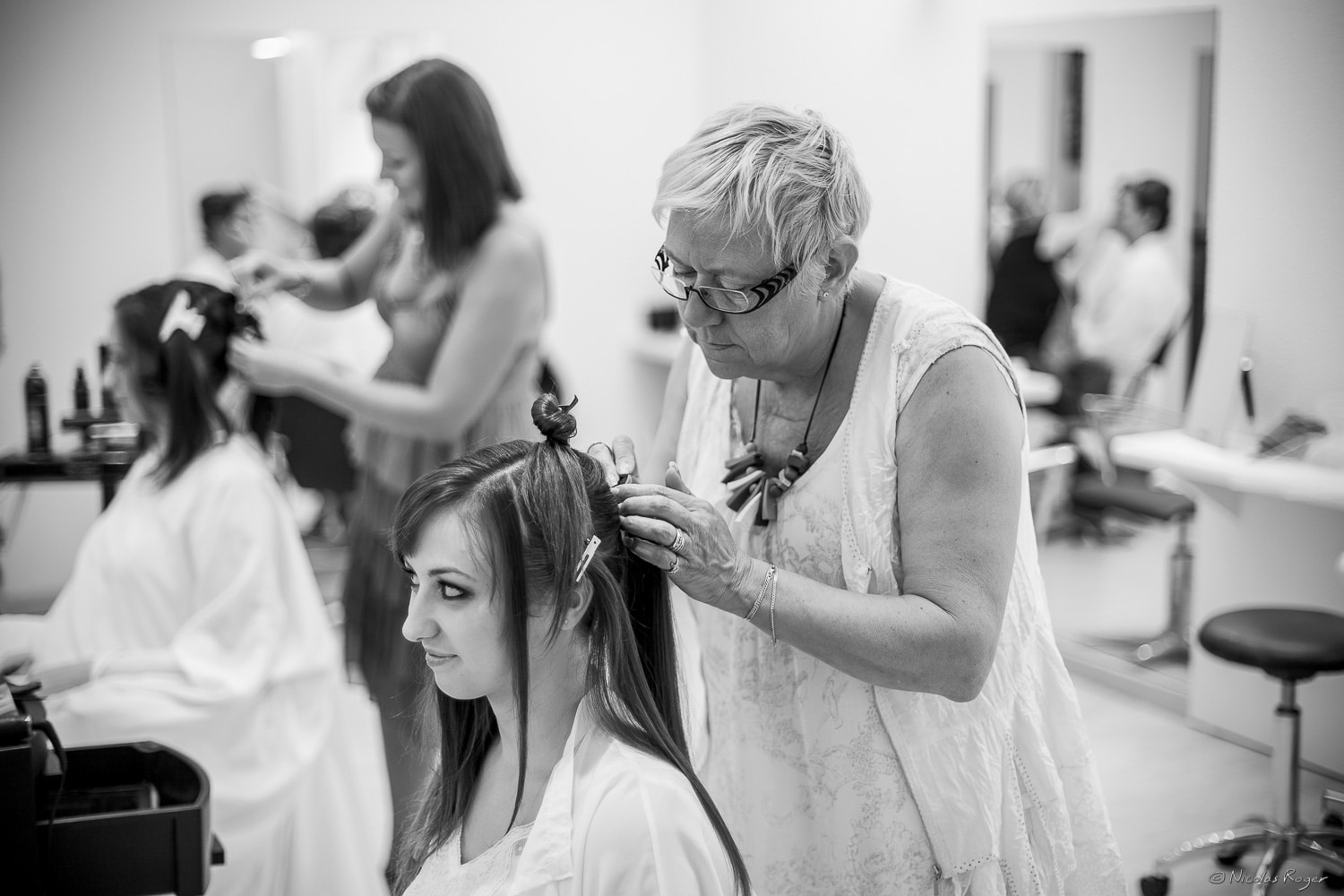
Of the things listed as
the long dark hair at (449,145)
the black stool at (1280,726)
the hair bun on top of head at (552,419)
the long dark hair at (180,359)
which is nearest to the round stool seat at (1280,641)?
the black stool at (1280,726)

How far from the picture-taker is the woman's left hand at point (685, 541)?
1187 mm

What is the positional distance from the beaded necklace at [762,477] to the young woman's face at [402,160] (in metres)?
0.91

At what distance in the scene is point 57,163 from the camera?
4754mm

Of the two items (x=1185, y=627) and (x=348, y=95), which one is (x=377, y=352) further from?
(x=1185, y=627)

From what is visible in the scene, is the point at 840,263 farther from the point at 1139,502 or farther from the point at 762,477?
the point at 1139,502

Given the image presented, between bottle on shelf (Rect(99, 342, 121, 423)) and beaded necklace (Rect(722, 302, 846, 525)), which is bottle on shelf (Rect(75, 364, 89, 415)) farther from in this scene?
beaded necklace (Rect(722, 302, 846, 525))

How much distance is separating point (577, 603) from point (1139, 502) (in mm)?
3178

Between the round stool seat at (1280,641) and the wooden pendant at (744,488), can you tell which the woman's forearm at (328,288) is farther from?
the round stool seat at (1280,641)

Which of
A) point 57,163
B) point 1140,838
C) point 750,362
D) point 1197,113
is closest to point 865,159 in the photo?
point 1197,113

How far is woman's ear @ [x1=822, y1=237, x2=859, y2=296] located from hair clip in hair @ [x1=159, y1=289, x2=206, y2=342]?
1409 millimetres

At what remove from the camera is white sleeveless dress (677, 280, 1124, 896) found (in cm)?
136

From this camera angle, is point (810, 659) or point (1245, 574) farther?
point (1245, 574)

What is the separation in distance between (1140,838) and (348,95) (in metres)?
3.90

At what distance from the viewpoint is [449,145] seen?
2.10 m
